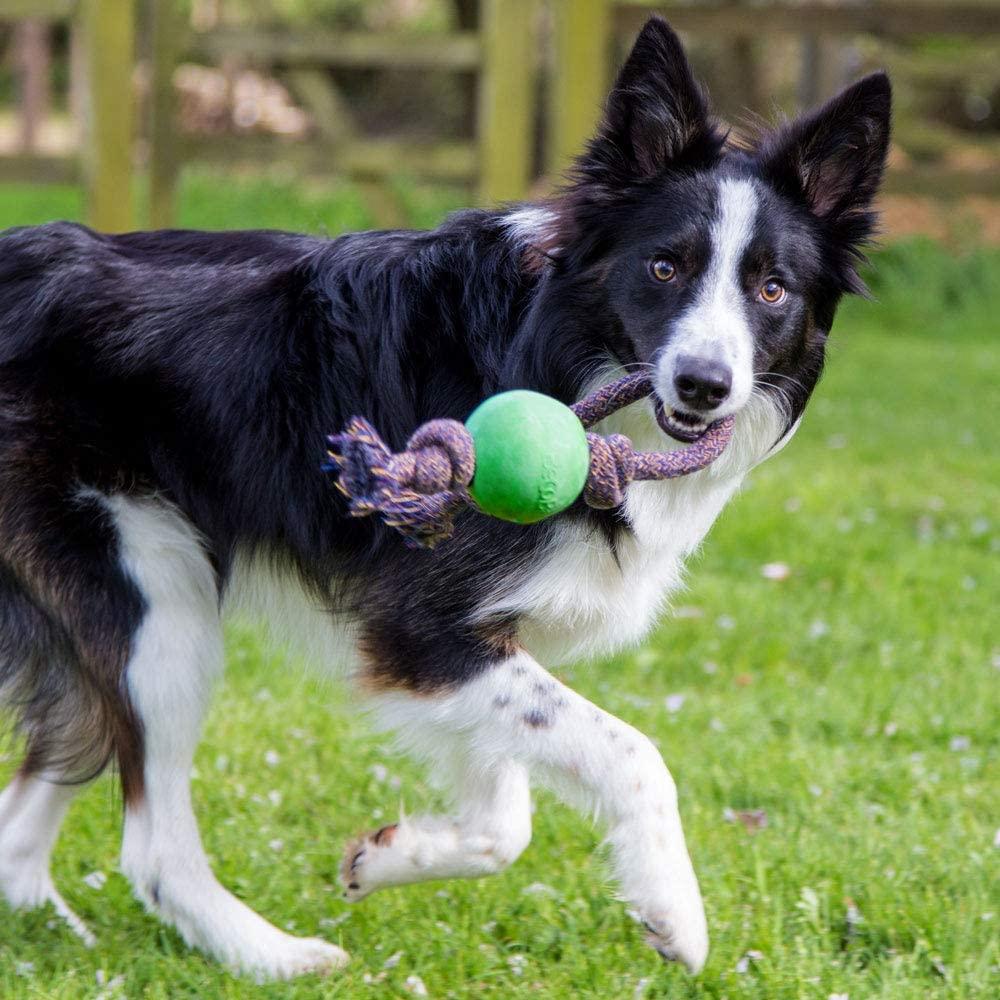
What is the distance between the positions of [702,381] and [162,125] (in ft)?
23.6

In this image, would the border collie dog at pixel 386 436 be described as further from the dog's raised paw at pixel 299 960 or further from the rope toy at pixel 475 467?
the rope toy at pixel 475 467

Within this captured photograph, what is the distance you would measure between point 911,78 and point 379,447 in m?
11.1

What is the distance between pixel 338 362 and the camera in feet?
11.0

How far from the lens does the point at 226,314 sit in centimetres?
336

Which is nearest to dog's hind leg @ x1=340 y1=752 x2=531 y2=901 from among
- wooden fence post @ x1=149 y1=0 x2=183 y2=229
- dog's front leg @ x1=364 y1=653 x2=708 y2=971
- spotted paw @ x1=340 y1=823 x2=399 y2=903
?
spotted paw @ x1=340 y1=823 x2=399 y2=903

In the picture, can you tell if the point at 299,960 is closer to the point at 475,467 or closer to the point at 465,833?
the point at 465,833

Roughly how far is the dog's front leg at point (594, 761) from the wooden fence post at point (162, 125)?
674cm

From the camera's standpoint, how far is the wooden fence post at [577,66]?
30.8 ft

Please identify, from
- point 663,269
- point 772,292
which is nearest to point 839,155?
point 772,292

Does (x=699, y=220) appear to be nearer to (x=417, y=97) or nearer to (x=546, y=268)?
(x=546, y=268)

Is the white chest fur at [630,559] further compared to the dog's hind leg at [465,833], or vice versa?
the dog's hind leg at [465,833]

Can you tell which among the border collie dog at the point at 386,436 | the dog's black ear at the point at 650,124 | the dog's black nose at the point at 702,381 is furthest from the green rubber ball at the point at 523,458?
the dog's black ear at the point at 650,124

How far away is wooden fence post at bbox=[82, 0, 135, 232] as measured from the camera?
8.66 m

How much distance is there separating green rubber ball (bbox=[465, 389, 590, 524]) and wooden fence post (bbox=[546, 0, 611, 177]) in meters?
7.02
